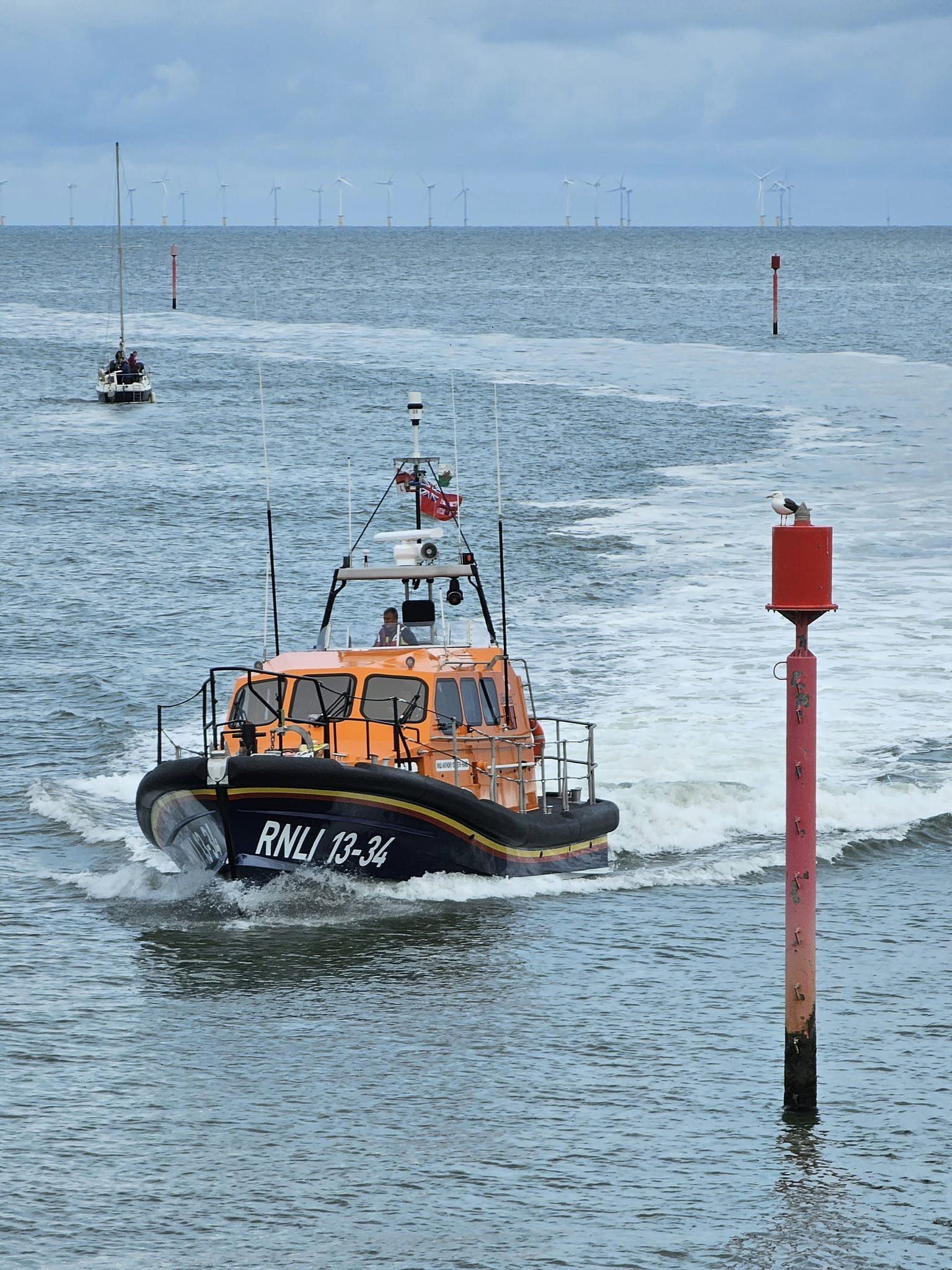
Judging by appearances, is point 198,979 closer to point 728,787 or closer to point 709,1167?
point 709,1167

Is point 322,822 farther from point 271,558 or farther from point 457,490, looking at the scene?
point 457,490

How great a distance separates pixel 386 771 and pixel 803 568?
19.1 ft

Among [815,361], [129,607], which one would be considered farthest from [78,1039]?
[815,361]

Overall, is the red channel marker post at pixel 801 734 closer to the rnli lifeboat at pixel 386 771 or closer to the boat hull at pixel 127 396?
the rnli lifeboat at pixel 386 771

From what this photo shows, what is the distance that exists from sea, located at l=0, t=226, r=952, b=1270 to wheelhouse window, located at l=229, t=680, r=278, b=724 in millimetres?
1587

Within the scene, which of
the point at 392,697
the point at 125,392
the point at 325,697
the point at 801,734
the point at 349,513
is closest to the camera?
the point at 801,734

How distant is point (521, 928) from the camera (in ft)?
56.3

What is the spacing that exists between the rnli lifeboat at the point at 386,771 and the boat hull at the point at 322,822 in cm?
1

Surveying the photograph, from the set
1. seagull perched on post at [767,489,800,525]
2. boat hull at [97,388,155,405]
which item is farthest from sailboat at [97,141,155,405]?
seagull perched on post at [767,489,800,525]

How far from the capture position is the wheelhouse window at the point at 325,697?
18.0 m

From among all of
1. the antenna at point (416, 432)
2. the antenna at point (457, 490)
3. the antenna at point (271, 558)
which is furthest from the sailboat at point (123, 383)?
the antenna at point (416, 432)

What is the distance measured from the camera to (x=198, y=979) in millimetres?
15797

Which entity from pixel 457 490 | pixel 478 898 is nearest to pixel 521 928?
pixel 478 898

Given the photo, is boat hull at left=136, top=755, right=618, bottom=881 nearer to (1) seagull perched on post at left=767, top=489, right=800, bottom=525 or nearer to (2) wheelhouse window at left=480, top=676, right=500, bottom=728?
(2) wheelhouse window at left=480, top=676, right=500, bottom=728
